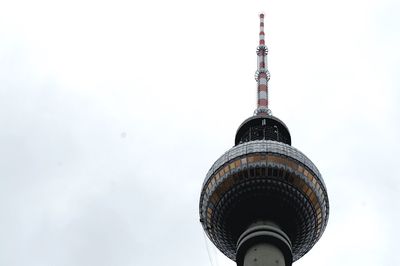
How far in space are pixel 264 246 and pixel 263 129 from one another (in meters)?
11.1

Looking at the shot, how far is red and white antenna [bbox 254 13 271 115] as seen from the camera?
2589 inches

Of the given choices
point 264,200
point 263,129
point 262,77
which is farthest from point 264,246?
point 262,77

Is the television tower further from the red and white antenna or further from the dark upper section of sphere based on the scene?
the red and white antenna

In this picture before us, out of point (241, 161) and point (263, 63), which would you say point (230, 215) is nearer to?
point (241, 161)

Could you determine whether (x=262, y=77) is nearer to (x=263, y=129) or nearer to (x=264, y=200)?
(x=263, y=129)

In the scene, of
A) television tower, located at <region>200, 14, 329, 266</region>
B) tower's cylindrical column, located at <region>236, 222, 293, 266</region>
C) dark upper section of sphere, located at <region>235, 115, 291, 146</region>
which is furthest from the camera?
dark upper section of sphere, located at <region>235, 115, 291, 146</region>

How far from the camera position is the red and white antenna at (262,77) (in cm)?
6575

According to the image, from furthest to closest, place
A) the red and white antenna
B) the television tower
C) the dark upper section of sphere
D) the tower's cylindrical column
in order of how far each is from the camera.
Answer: the red and white antenna, the dark upper section of sphere, the television tower, the tower's cylindrical column

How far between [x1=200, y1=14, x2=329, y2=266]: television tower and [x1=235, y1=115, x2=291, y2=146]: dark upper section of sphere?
2.27 m

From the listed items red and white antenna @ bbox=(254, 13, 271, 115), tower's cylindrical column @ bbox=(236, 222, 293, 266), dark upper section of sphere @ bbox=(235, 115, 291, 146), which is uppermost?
red and white antenna @ bbox=(254, 13, 271, 115)

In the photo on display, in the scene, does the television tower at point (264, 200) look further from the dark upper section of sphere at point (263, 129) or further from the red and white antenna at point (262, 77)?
the red and white antenna at point (262, 77)

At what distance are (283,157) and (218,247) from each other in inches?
389

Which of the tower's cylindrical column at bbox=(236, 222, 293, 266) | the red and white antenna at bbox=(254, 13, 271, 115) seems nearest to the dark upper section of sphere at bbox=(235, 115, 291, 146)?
the red and white antenna at bbox=(254, 13, 271, 115)

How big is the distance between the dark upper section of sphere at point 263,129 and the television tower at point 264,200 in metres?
2.27
